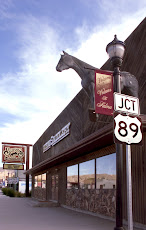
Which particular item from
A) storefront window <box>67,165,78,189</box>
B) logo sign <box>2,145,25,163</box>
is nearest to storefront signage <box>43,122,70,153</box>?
storefront window <box>67,165,78,189</box>

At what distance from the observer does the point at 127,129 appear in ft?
20.2

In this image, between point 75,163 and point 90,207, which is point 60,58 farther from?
point 90,207

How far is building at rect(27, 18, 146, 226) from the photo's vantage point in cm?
1030

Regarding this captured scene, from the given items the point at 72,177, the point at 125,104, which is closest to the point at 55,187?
the point at 72,177

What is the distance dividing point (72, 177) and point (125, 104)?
1220cm

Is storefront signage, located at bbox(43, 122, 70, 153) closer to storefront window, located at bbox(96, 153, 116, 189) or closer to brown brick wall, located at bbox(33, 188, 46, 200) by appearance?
brown brick wall, located at bbox(33, 188, 46, 200)

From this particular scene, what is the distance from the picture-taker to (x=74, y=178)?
1744 cm

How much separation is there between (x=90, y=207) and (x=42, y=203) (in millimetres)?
6476

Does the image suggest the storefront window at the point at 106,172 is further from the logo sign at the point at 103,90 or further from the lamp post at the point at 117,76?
the lamp post at the point at 117,76

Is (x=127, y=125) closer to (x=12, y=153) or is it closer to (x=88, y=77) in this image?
(x=88, y=77)

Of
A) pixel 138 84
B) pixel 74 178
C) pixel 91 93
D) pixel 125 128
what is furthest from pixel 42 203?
pixel 125 128

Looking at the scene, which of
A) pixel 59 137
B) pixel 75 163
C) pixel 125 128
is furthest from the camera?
pixel 59 137

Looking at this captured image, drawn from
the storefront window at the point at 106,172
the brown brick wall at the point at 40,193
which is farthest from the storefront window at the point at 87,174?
the brown brick wall at the point at 40,193

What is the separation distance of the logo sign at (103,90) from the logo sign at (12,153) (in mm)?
31257
